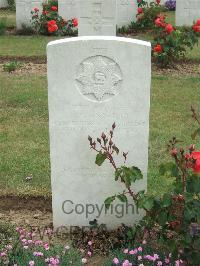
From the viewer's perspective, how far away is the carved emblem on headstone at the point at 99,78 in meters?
3.91

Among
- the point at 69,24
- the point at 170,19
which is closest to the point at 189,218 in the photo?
the point at 69,24

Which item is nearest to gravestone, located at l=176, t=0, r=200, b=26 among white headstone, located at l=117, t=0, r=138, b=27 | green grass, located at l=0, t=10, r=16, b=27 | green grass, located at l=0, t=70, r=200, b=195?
white headstone, located at l=117, t=0, r=138, b=27

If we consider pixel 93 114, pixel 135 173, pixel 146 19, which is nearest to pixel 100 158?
pixel 135 173

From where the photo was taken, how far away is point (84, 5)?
9.51m

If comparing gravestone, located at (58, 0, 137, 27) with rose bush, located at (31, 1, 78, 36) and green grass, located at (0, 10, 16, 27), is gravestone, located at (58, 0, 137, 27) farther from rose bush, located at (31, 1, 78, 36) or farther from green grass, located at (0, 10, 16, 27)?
green grass, located at (0, 10, 16, 27)

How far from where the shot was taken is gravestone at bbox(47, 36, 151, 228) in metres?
3.89

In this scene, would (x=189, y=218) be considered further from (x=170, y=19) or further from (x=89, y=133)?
(x=170, y=19)

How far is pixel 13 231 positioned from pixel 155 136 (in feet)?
9.08

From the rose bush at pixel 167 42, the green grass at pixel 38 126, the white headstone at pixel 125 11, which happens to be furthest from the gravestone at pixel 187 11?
the green grass at pixel 38 126

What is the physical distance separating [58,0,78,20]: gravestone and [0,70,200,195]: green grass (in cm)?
554

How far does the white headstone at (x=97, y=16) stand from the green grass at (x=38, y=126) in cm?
104

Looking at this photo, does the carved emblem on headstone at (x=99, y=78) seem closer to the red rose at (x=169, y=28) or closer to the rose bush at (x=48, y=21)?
the red rose at (x=169, y=28)

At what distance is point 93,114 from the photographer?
157 inches

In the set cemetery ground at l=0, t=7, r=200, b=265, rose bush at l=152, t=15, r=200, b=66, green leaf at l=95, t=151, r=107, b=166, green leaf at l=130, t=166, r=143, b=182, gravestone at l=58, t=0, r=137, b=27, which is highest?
gravestone at l=58, t=0, r=137, b=27
